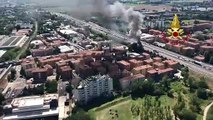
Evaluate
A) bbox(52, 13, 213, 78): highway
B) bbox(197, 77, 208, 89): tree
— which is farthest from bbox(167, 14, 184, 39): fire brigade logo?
bbox(197, 77, 208, 89): tree

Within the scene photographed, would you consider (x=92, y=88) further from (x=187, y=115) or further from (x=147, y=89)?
(x=187, y=115)

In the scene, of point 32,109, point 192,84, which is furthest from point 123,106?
point 32,109

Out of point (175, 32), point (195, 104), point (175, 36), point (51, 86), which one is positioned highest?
point (175, 32)

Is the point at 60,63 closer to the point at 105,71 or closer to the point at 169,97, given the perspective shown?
the point at 105,71

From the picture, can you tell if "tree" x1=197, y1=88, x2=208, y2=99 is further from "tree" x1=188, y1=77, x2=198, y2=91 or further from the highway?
the highway

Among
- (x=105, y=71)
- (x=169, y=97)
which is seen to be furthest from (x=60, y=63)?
(x=169, y=97)

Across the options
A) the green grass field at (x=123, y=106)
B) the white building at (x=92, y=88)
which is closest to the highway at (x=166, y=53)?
the green grass field at (x=123, y=106)
